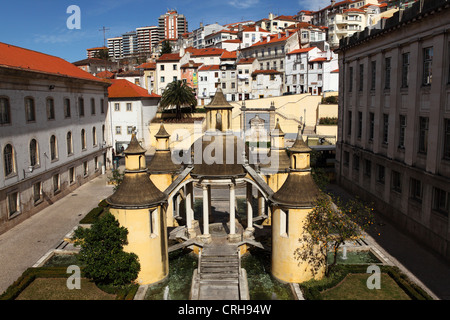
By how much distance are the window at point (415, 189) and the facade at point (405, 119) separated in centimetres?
7

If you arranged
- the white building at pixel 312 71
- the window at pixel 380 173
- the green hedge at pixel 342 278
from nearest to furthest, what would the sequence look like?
the green hedge at pixel 342 278 → the window at pixel 380 173 → the white building at pixel 312 71

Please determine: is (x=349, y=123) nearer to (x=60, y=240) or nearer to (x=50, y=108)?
(x=60, y=240)

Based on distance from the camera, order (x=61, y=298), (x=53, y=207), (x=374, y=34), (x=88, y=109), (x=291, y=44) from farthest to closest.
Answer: (x=291, y=44), (x=88, y=109), (x=53, y=207), (x=374, y=34), (x=61, y=298)

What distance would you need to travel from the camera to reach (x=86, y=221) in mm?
29984

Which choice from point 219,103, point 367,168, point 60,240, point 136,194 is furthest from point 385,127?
point 60,240

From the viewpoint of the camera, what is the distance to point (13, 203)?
1187 inches

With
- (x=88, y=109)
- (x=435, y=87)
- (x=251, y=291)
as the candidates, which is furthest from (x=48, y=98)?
(x=435, y=87)

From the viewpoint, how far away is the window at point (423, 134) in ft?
83.4

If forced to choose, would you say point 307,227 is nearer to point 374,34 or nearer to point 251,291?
point 251,291

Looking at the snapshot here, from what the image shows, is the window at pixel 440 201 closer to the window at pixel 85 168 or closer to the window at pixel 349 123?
the window at pixel 349 123

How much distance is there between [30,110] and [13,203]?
28.4 ft

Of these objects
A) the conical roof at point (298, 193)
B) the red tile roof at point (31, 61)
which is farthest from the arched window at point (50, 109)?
the conical roof at point (298, 193)

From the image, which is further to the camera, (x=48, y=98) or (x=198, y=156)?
(x=48, y=98)

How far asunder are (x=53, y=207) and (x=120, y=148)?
29.2 meters
